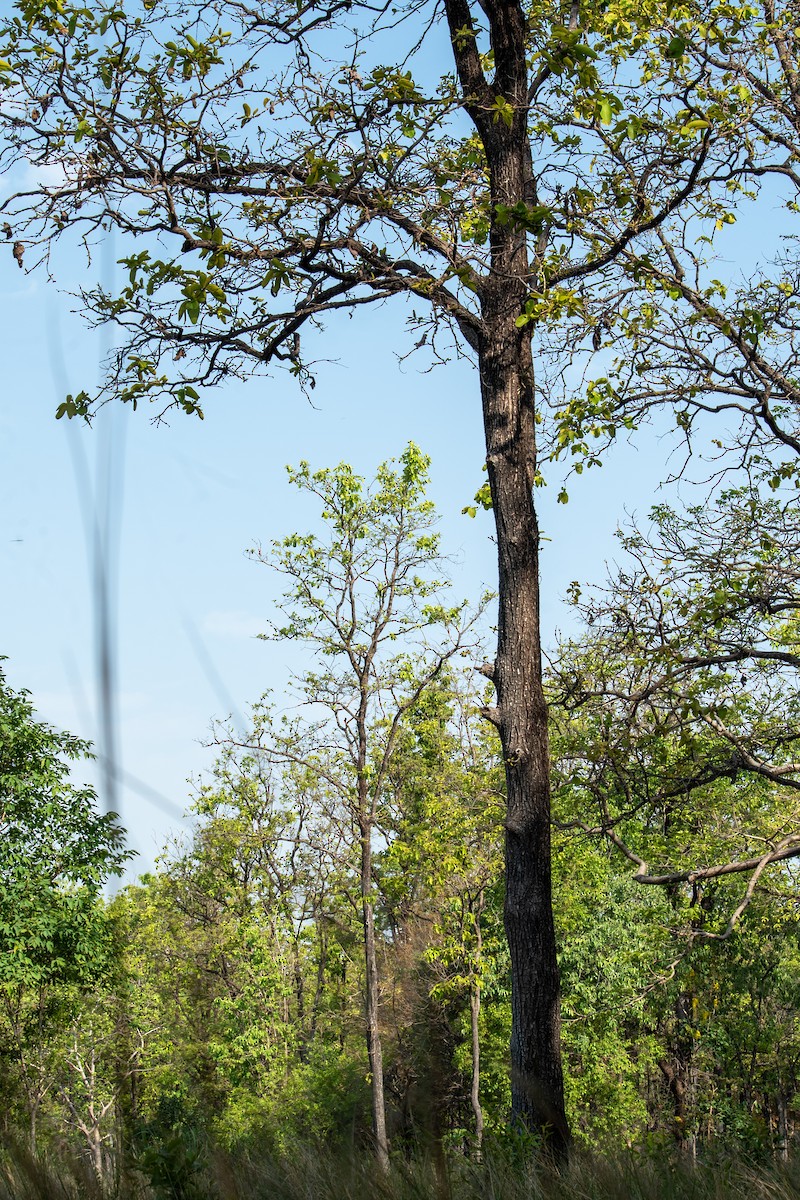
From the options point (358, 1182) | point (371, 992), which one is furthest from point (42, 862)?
point (358, 1182)

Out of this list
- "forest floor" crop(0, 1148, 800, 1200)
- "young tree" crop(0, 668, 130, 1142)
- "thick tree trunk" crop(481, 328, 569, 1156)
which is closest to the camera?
"forest floor" crop(0, 1148, 800, 1200)

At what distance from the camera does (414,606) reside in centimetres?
2522

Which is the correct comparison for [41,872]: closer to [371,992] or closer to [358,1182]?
[371,992]

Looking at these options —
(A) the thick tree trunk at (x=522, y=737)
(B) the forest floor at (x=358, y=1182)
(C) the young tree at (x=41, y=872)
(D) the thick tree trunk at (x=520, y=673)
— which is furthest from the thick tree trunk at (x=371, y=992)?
(B) the forest floor at (x=358, y=1182)

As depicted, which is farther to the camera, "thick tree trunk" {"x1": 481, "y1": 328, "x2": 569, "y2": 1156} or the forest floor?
"thick tree trunk" {"x1": 481, "y1": 328, "x2": 569, "y2": 1156}

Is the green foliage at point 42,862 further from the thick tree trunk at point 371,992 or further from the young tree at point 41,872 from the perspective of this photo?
the thick tree trunk at point 371,992

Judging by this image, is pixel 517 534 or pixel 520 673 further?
pixel 517 534

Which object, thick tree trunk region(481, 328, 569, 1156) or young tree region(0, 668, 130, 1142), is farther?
young tree region(0, 668, 130, 1142)

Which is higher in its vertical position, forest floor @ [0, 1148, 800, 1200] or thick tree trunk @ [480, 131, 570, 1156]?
thick tree trunk @ [480, 131, 570, 1156]

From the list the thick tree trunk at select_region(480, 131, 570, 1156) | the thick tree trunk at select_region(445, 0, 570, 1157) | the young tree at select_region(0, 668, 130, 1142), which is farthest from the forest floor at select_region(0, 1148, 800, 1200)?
the young tree at select_region(0, 668, 130, 1142)

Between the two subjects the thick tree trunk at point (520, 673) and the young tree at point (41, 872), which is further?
the young tree at point (41, 872)

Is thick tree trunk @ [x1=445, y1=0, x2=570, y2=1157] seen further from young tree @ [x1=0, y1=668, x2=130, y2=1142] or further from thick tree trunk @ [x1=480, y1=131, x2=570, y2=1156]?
young tree @ [x1=0, y1=668, x2=130, y2=1142]

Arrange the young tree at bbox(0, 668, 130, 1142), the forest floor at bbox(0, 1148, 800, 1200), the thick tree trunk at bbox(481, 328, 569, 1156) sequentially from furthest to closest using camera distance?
the young tree at bbox(0, 668, 130, 1142) → the thick tree trunk at bbox(481, 328, 569, 1156) → the forest floor at bbox(0, 1148, 800, 1200)

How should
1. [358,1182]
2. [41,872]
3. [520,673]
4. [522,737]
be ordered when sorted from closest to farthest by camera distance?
[358,1182]
[522,737]
[520,673]
[41,872]
